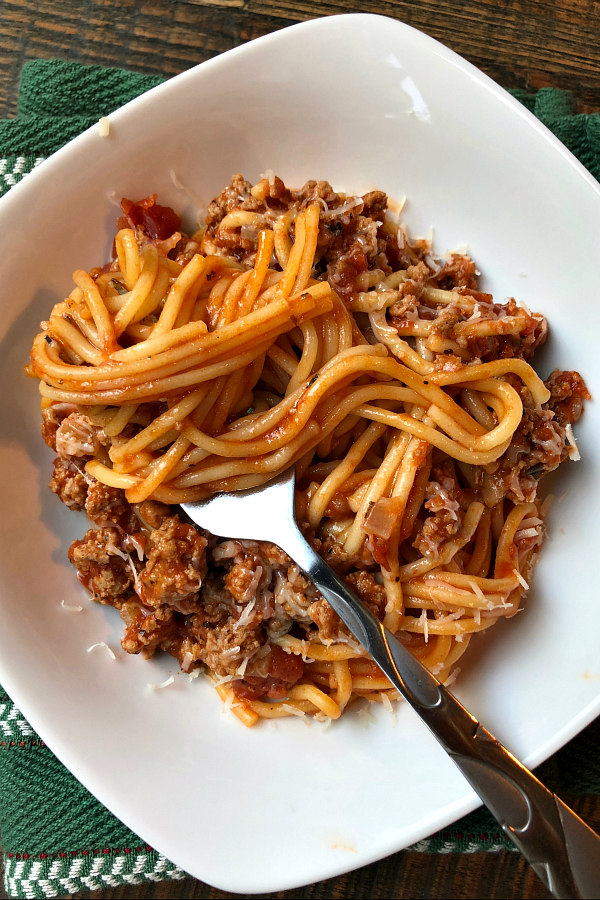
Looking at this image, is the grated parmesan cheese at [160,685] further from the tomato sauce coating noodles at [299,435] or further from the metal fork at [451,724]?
the metal fork at [451,724]

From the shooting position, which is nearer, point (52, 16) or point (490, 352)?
point (490, 352)

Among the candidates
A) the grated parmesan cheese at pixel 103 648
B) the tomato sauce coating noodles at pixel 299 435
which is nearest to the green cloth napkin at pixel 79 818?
the grated parmesan cheese at pixel 103 648

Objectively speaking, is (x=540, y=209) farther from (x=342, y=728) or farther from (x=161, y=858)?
Answer: (x=161, y=858)

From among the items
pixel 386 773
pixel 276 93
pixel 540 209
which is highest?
pixel 276 93

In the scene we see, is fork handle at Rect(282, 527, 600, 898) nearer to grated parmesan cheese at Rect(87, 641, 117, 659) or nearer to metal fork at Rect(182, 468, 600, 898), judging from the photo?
metal fork at Rect(182, 468, 600, 898)

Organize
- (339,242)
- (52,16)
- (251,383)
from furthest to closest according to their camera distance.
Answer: (52,16), (339,242), (251,383)

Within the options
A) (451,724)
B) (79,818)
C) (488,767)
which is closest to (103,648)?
(79,818)

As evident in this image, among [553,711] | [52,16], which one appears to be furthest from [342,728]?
[52,16]
